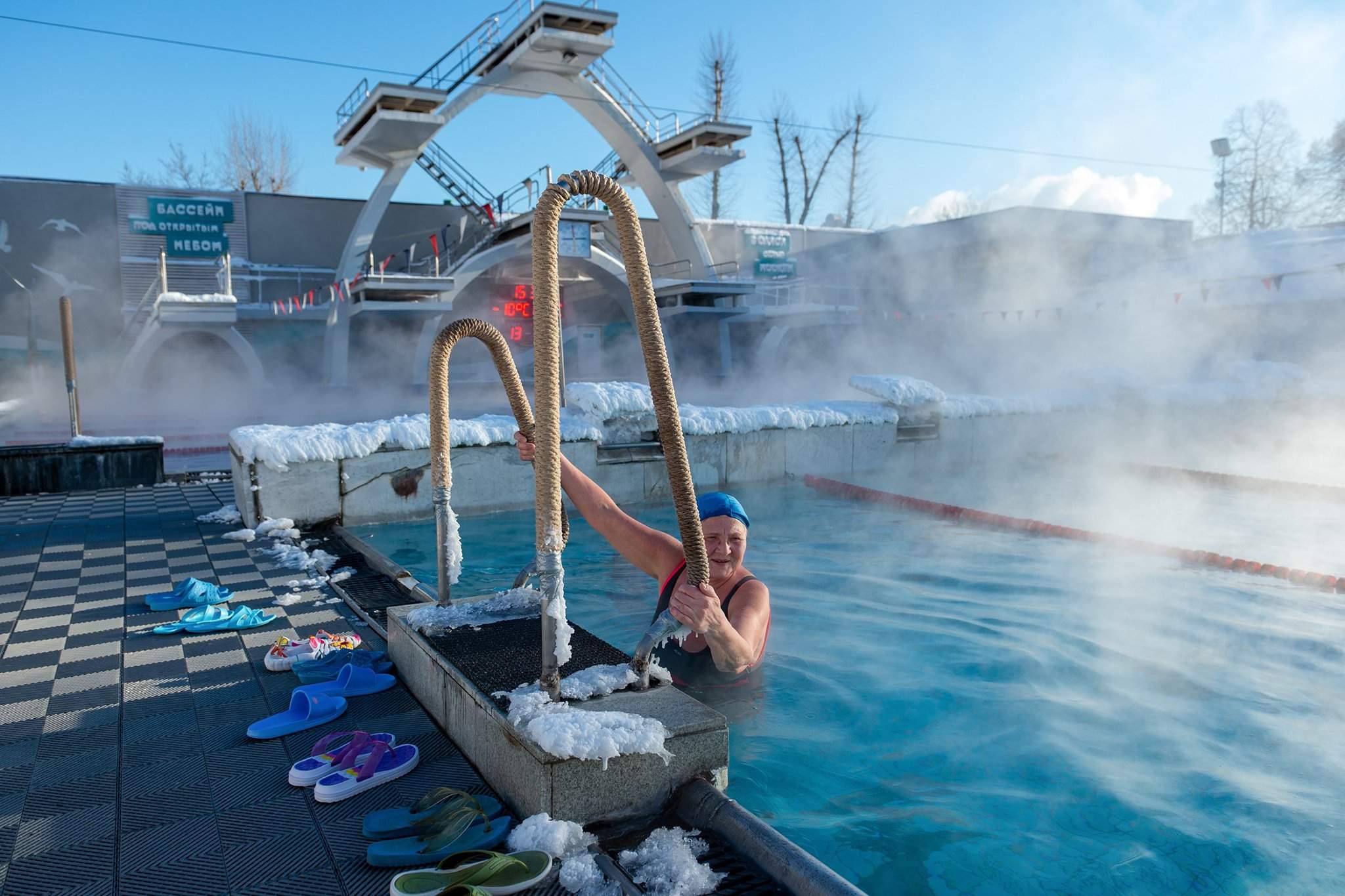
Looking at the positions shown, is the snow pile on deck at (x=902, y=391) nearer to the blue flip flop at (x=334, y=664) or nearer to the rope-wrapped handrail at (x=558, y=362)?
the blue flip flop at (x=334, y=664)

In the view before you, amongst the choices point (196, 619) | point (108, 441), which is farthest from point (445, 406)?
point (108, 441)

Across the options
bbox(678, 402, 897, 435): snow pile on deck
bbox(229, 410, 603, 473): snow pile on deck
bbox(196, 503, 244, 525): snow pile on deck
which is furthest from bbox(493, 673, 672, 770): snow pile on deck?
bbox(678, 402, 897, 435): snow pile on deck

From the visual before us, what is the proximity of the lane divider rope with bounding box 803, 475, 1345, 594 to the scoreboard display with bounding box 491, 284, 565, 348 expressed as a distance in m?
15.0

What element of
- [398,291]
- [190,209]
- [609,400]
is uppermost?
[190,209]

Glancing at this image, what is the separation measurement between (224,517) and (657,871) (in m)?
6.23

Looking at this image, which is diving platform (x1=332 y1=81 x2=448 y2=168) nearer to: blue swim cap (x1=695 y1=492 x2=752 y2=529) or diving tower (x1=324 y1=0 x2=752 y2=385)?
diving tower (x1=324 y1=0 x2=752 y2=385)

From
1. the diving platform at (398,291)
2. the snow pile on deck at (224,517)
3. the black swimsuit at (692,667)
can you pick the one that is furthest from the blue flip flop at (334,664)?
the diving platform at (398,291)

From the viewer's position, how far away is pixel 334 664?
3.39m

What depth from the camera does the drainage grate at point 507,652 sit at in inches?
98.7

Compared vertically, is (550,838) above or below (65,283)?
below

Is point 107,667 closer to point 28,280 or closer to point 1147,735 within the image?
point 1147,735

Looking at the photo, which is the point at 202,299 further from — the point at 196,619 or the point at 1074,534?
the point at 1074,534

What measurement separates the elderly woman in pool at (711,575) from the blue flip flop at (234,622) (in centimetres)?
180

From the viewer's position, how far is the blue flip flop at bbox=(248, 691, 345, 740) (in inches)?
109
